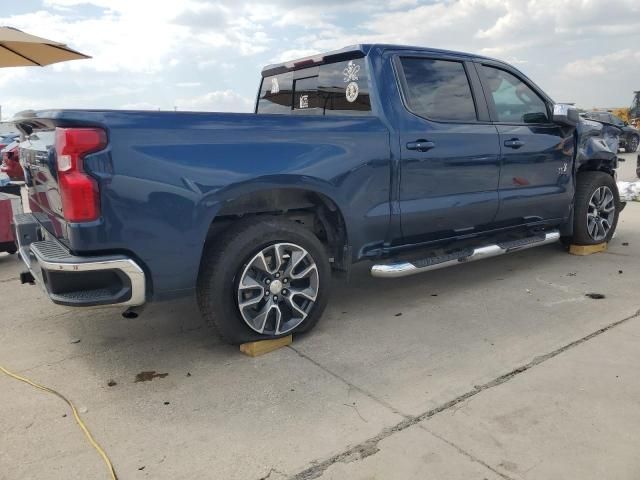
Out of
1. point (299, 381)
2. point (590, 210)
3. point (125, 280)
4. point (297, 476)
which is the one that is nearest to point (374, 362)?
point (299, 381)

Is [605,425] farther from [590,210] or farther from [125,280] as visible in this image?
[590,210]

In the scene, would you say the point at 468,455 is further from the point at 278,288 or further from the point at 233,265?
the point at 233,265

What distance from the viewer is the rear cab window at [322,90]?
12.8 feet

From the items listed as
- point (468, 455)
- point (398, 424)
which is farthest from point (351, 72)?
point (468, 455)

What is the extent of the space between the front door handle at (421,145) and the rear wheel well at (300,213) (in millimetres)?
729

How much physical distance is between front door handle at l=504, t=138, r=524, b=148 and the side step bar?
829mm

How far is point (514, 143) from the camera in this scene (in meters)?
4.55

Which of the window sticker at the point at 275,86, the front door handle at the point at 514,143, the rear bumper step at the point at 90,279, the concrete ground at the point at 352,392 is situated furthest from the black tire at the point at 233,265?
the front door handle at the point at 514,143

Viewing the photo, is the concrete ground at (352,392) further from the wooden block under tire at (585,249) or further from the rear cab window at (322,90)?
the rear cab window at (322,90)

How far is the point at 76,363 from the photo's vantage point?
3.36 m

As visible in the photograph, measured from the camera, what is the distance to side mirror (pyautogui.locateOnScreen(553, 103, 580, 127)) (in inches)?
189

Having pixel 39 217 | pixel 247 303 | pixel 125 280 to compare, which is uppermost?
pixel 39 217

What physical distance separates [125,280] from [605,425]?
250 centimetres

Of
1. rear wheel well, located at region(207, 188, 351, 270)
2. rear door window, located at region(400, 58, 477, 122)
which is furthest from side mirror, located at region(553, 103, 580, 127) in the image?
Answer: rear wheel well, located at region(207, 188, 351, 270)
